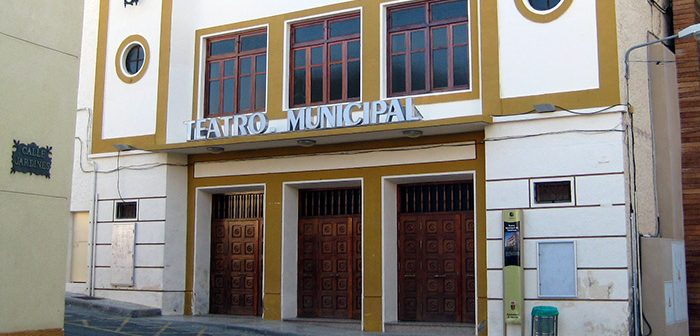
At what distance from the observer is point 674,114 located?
17281 millimetres

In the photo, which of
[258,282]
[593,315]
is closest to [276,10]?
[258,282]

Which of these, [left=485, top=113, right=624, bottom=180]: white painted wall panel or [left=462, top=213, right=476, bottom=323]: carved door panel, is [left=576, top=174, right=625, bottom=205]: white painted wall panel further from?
[left=462, top=213, right=476, bottom=323]: carved door panel

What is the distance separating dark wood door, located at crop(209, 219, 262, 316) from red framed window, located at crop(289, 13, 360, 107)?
127 inches

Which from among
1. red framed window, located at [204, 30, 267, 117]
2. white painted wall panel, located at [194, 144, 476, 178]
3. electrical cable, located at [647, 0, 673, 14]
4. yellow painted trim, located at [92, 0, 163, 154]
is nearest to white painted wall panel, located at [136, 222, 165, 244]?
white painted wall panel, located at [194, 144, 476, 178]

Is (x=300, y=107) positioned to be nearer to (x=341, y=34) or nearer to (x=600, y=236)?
(x=341, y=34)

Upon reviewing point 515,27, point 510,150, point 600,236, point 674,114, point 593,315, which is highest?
point 515,27

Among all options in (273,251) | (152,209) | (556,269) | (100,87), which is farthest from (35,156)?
(100,87)

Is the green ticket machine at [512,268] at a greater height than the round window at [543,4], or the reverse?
the round window at [543,4]

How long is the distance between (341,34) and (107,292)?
25.7ft

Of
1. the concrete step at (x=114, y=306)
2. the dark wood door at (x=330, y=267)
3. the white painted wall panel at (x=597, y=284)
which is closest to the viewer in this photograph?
the white painted wall panel at (x=597, y=284)

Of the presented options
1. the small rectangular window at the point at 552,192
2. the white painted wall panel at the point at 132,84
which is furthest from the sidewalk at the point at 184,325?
the white painted wall panel at the point at 132,84

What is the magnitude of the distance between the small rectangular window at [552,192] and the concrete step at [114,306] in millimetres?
8491

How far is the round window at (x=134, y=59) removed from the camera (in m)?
19.7

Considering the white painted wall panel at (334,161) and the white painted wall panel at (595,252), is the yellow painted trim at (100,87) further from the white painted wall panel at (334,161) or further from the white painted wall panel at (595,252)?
the white painted wall panel at (595,252)
